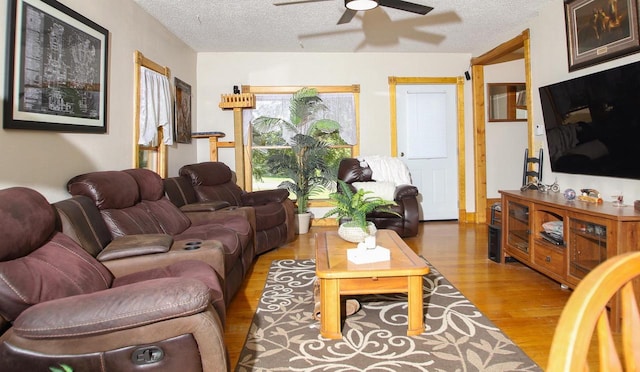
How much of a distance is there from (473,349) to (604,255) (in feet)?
3.74

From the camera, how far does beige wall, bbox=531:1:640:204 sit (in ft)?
10.4

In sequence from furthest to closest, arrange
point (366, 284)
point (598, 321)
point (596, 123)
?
point (596, 123) → point (366, 284) → point (598, 321)

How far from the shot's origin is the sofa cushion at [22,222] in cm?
151

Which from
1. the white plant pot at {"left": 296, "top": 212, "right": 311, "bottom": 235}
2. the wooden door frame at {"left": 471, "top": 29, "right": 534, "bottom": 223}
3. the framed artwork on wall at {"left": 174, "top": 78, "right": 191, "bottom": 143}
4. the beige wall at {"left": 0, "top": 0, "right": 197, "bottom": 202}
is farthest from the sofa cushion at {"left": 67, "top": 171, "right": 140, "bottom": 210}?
the wooden door frame at {"left": 471, "top": 29, "right": 534, "bottom": 223}

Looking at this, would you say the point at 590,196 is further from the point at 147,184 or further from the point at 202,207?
the point at 147,184

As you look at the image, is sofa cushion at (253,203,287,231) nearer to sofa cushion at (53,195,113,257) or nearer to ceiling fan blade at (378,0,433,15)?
sofa cushion at (53,195,113,257)

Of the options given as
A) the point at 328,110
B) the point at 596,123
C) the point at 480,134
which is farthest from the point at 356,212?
the point at 480,134

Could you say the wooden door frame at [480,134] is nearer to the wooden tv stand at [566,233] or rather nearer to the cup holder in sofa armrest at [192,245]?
the wooden tv stand at [566,233]

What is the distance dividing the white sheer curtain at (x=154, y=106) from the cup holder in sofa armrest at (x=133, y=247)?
1.71 meters

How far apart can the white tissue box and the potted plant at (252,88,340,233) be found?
2805 millimetres

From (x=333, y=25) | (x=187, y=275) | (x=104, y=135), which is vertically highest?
(x=333, y=25)

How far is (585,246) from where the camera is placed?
9.03ft

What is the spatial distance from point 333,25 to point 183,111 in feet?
6.86

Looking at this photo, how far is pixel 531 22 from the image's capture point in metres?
4.35
